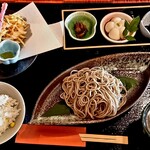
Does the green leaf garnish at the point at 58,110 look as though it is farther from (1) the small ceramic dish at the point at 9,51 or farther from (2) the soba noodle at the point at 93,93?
(1) the small ceramic dish at the point at 9,51

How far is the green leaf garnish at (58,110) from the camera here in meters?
1.60

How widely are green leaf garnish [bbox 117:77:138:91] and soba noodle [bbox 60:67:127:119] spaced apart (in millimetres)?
28

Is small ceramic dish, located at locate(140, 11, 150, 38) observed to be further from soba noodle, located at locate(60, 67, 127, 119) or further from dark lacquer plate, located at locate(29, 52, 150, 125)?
soba noodle, located at locate(60, 67, 127, 119)

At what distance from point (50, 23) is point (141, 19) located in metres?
0.51

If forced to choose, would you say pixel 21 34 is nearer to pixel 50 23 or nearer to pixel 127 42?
pixel 50 23

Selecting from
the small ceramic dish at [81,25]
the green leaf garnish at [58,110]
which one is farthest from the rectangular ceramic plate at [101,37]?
the green leaf garnish at [58,110]

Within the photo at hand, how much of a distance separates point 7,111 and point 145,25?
2.93 ft

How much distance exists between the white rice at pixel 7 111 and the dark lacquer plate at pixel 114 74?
9 centimetres

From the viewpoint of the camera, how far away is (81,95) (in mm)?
1625

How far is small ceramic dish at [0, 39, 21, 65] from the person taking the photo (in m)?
1.73

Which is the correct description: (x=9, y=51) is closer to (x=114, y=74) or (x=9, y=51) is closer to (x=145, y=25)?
(x=114, y=74)

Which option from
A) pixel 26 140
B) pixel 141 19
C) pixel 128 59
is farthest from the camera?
pixel 141 19

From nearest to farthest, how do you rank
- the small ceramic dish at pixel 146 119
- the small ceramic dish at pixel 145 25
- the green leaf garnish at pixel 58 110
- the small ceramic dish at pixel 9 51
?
the small ceramic dish at pixel 146 119, the green leaf garnish at pixel 58 110, the small ceramic dish at pixel 9 51, the small ceramic dish at pixel 145 25

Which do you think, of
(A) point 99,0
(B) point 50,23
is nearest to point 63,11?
(B) point 50,23
